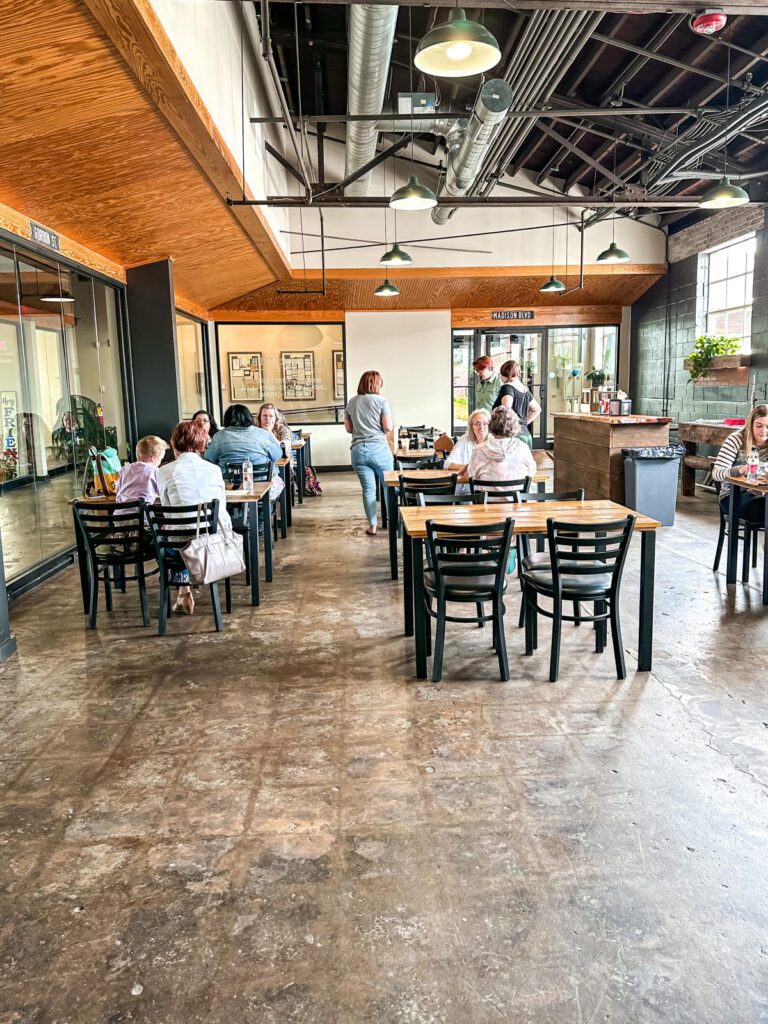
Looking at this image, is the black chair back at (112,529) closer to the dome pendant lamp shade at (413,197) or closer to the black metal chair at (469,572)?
the black metal chair at (469,572)

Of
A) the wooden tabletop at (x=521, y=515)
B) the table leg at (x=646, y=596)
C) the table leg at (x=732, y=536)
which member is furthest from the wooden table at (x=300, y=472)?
the table leg at (x=646, y=596)

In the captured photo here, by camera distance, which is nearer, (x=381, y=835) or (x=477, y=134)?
(x=381, y=835)

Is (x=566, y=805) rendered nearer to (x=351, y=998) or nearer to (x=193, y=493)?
(x=351, y=998)

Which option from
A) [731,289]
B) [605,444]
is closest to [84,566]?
[605,444]

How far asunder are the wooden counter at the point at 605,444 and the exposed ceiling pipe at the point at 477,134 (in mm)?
3050

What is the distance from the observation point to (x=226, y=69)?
20.1 feet

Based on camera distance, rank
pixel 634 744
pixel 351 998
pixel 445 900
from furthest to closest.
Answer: pixel 634 744 < pixel 445 900 < pixel 351 998

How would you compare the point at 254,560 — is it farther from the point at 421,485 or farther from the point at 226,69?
the point at 226,69

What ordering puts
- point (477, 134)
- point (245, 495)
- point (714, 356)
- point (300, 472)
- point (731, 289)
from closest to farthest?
point (245, 495), point (477, 134), point (714, 356), point (300, 472), point (731, 289)

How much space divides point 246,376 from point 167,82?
31.6 feet

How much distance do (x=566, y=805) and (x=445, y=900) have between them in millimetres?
701

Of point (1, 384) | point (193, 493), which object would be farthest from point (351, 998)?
point (1, 384)

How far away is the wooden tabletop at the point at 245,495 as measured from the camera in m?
5.28

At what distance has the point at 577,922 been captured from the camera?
212cm
